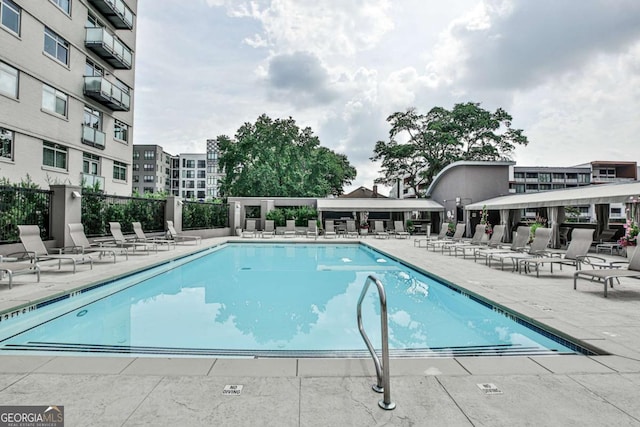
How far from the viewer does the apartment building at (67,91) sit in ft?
45.9

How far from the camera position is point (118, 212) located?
14570 millimetres

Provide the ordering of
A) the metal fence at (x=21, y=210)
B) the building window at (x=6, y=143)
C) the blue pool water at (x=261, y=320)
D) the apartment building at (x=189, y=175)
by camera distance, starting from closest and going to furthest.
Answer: the blue pool water at (x=261, y=320), the metal fence at (x=21, y=210), the building window at (x=6, y=143), the apartment building at (x=189, y=175)

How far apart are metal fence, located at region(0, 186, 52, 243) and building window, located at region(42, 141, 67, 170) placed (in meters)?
6.13

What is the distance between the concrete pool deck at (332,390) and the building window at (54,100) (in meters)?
16.5

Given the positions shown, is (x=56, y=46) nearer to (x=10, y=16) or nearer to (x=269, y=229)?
(x=10, y=16)

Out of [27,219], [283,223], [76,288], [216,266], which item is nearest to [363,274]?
[216,266]

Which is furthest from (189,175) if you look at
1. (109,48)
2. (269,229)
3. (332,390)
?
(332,390)

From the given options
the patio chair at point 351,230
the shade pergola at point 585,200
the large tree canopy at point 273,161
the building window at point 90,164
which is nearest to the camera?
the shade pergola at point 585,200

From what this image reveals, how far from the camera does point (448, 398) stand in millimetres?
2701

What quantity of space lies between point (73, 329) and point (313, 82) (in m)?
18.4

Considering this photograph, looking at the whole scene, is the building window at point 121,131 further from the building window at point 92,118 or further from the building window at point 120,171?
the building window at point 120,171

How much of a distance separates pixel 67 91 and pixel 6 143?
4.21 m

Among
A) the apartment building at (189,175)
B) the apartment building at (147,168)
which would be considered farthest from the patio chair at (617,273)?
the apartment building at (189,175)

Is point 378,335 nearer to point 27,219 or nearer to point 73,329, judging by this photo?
point 73,329
